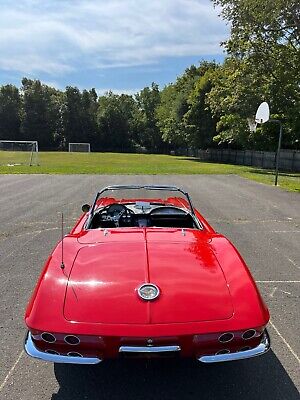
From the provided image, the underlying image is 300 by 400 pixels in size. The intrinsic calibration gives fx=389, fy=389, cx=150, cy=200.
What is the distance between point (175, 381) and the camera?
107 inches

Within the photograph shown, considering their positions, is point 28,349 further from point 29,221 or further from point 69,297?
point 29,221

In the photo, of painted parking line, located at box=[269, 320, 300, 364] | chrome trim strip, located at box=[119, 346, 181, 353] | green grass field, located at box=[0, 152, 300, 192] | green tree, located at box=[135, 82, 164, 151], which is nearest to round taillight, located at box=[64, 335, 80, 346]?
chrome trim strip, located at box=[119, 346, 181, 353]

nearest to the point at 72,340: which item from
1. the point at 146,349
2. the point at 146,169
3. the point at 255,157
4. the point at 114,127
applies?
the point at 146,349

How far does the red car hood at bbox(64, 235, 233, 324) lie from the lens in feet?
7.96

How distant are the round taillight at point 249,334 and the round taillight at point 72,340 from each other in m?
1.02

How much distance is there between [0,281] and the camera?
475cm

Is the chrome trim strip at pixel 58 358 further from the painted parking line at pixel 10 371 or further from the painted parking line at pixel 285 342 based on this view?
the painted parking line at pixel 285 342

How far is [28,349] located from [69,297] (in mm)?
399

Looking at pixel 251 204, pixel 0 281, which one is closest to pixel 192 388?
pixel 0 281

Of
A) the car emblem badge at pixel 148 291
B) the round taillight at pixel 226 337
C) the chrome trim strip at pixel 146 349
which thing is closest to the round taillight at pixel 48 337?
the chrome trim strip at pixel 146 349

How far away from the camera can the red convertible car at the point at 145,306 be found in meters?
2.33

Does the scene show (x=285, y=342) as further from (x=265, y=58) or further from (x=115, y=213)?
(x=265, y=58)

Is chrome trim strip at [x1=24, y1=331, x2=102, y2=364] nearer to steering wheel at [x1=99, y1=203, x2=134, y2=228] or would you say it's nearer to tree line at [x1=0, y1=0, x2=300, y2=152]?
steering wheel at [x1=99, y1=203, x2=134, y2=228]

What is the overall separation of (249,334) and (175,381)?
677 mm
